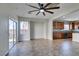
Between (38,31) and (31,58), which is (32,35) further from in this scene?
(31,58)

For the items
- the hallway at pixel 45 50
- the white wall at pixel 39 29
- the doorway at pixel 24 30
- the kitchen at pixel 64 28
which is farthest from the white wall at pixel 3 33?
the kitchen at pixel 64 28

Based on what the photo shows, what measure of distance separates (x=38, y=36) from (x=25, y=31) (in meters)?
1.99

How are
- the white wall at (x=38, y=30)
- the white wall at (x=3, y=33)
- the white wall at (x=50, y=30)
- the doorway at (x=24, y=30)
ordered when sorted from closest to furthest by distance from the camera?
1. the white wall at (x=3, y=33)
2. the doorway at (x=24, y=30)
3. the white wall at (x=50, y=30)
4. the white wall at (x=38, y=30)

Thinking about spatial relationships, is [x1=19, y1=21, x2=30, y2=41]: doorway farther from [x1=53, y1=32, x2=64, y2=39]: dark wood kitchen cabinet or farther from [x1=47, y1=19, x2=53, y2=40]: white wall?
[x1=53, y1=32, x2=64, y2=39]: dark wood kitchen cabinet

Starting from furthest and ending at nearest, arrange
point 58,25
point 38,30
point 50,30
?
1. point 58,25
2. point 38,30
3. point 50,30

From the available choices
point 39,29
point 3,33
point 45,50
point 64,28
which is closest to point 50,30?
point 39,29

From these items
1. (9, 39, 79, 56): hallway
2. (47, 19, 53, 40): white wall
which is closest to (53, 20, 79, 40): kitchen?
(47, 19, 53, 40): white wall

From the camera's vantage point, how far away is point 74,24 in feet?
45.8

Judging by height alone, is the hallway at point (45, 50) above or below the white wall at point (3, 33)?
below

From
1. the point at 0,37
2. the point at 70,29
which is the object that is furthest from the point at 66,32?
the point at 0,37

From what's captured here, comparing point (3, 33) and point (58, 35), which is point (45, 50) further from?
point (58, 35)

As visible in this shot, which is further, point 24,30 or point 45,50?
point 24,30

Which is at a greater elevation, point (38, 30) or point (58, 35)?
point (38, 30)

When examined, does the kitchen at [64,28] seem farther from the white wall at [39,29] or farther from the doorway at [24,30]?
the doorway at [24,30]
